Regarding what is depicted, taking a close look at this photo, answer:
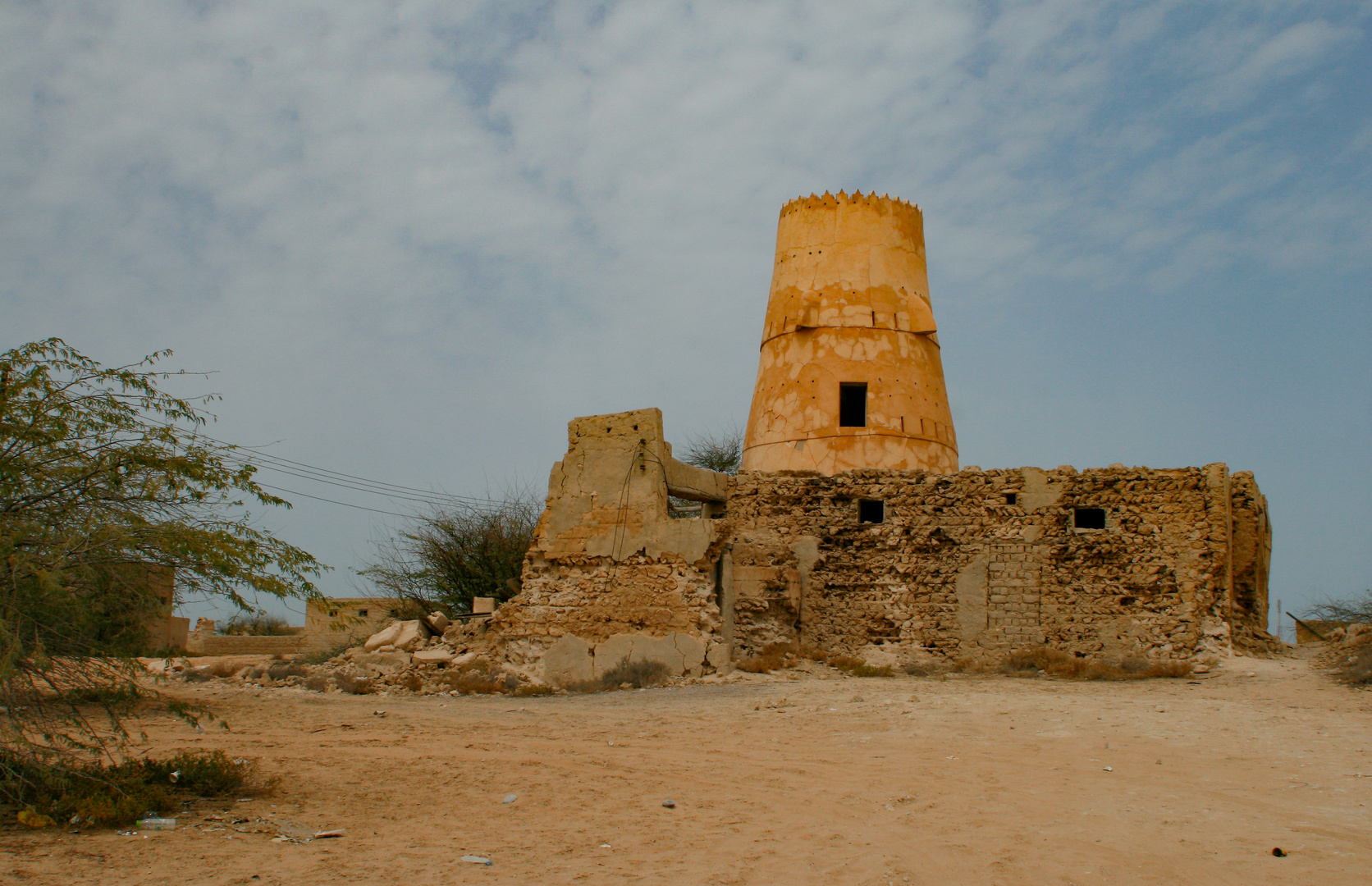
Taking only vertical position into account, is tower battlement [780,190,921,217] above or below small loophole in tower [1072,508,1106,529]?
above

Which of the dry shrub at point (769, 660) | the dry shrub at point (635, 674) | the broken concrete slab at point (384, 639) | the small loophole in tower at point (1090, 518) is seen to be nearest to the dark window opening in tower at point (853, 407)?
the small loophole in tower at point (1090, 518)

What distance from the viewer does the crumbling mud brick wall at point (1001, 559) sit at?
12.0 m

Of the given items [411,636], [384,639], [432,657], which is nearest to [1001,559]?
[432,657]

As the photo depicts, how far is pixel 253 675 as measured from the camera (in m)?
13.3

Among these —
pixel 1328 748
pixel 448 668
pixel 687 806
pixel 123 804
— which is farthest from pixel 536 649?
pixel 1328 748

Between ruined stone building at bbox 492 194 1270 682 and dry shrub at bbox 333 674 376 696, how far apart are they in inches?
63.4

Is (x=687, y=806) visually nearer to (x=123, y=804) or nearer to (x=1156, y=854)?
(x=1156, y=854)

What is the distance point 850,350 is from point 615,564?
5.75 meters

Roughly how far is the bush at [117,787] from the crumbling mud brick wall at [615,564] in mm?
6243

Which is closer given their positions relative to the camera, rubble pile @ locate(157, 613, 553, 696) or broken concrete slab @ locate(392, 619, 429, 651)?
rubble pile @ locate(157, 613, 553, 696)

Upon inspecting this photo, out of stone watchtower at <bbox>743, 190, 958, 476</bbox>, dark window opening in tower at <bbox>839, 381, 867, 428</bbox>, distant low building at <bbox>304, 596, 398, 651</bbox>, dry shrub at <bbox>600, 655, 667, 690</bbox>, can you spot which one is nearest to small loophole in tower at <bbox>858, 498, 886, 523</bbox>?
stone watchtower at <bbox>743, 190, 958, 476</bbox>

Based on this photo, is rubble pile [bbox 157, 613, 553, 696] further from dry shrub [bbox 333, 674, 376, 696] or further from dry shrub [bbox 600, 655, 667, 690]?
dry shrub [bbox 600, 655, 667, 690]

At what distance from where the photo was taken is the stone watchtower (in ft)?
52.2

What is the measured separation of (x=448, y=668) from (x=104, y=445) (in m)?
7.30
